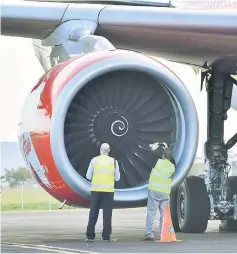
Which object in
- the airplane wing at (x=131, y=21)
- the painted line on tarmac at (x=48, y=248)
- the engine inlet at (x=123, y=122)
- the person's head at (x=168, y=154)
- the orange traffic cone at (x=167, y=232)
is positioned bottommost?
the painted line on tarmac at (x=48, y=248)

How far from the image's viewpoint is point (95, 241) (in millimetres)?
12055

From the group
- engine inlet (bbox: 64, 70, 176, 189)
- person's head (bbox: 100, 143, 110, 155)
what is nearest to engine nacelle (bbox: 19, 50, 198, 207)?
engine inlet (bbox: 64, 70, 176, 189)

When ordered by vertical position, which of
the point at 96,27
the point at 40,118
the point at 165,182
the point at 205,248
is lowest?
the point at 205,248

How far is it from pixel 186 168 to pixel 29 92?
2121mm

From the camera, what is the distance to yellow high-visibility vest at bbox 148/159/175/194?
1127 centimetres

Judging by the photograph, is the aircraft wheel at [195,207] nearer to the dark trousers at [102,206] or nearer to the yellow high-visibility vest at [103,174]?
the dark trousers at [102,206]

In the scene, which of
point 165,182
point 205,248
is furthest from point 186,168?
point 205,248

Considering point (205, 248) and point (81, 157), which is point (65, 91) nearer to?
point (81, 157)

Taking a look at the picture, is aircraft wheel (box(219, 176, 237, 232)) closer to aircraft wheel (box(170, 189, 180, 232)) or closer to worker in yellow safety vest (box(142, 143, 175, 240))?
aircraft wheel (box(170, 189, 180, 232))

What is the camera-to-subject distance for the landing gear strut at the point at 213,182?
46.0 ft

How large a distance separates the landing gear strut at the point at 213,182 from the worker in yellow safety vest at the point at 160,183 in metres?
1.86

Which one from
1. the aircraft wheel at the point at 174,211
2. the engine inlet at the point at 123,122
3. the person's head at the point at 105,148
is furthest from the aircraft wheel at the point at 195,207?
the person's head at the point at 105,148

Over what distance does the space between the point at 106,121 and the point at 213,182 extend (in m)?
3.37

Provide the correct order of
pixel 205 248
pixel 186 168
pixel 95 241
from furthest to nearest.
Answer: pixel 95 241
pixel 186 168
pixel 205 248
